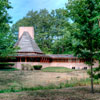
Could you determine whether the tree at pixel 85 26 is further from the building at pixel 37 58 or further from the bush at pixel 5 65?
the bush at pixel 5 65

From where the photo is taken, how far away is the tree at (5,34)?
9.60 metres

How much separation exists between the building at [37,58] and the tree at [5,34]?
2062 cm

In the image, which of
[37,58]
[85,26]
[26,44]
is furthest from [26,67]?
[85,26]

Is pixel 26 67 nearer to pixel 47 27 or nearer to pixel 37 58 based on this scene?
pixel 37 58

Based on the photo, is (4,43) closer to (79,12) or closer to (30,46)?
(79,12)

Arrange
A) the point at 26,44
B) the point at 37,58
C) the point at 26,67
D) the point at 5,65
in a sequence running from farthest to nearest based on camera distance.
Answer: the point at 26,44, the point at 37,58, the point at 5,65, the point at 26,67

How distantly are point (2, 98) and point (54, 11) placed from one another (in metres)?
54.4

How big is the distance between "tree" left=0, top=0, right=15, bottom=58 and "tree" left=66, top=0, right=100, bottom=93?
15.5 ft

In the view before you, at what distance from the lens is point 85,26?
687 centimetres

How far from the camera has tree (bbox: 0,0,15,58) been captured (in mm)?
9595

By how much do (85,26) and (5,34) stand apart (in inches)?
221

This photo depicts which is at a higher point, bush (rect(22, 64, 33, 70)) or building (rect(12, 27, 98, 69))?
building (rect(12, 27, 98, 69))

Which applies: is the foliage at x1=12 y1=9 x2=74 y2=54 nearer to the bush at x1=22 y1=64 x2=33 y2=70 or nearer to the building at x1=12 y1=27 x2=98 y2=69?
the building at x1=12 y1=27 x2=98 y2=69

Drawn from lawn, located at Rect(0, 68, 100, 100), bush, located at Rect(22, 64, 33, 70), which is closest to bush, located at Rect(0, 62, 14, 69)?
bush, located at Rect(22, 64, 33, 70)
